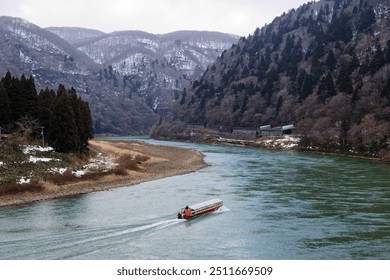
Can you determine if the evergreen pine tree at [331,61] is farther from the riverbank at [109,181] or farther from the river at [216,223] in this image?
the river at [216,223]

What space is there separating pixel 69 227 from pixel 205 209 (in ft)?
39.5

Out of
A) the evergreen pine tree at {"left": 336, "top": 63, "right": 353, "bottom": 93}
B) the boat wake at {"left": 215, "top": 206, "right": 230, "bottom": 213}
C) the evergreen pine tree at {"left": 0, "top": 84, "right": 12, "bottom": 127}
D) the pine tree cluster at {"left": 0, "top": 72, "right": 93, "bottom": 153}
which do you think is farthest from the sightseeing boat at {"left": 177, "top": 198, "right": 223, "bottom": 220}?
the evergreen pine tree at {"left": 336, "top": 63, "right": 353, "bottom": 93}

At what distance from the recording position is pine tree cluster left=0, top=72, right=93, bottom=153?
64188mm

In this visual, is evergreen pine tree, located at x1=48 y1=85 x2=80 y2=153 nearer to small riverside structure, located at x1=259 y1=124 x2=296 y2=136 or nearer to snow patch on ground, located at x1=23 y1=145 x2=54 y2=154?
snow patch on ground, located at x1=23 y1=145 x2=54 y2=154

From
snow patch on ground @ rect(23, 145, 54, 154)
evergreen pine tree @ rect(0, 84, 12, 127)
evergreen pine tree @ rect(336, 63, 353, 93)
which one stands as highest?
evergreen pine tree @ rect(336, 63, 353, 93)

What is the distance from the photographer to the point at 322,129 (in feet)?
Result: 393

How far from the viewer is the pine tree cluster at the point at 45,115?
Answer: 64188 mm

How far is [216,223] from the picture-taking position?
35719 mm

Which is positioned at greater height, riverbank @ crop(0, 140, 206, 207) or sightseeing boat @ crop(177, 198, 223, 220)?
sightseeing boat @ crop(177, 198, 223, 220)

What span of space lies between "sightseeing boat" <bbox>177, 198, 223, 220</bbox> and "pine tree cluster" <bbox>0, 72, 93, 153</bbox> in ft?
105

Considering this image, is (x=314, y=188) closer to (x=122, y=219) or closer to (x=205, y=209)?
(x=205, y=209)

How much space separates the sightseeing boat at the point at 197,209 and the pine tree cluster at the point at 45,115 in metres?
32.2

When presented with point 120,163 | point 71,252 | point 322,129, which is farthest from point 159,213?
point 322,129

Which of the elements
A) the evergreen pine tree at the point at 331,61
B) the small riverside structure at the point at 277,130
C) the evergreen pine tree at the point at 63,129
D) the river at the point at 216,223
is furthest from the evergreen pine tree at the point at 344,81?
the evergreen pine tree at the point at 63,129
